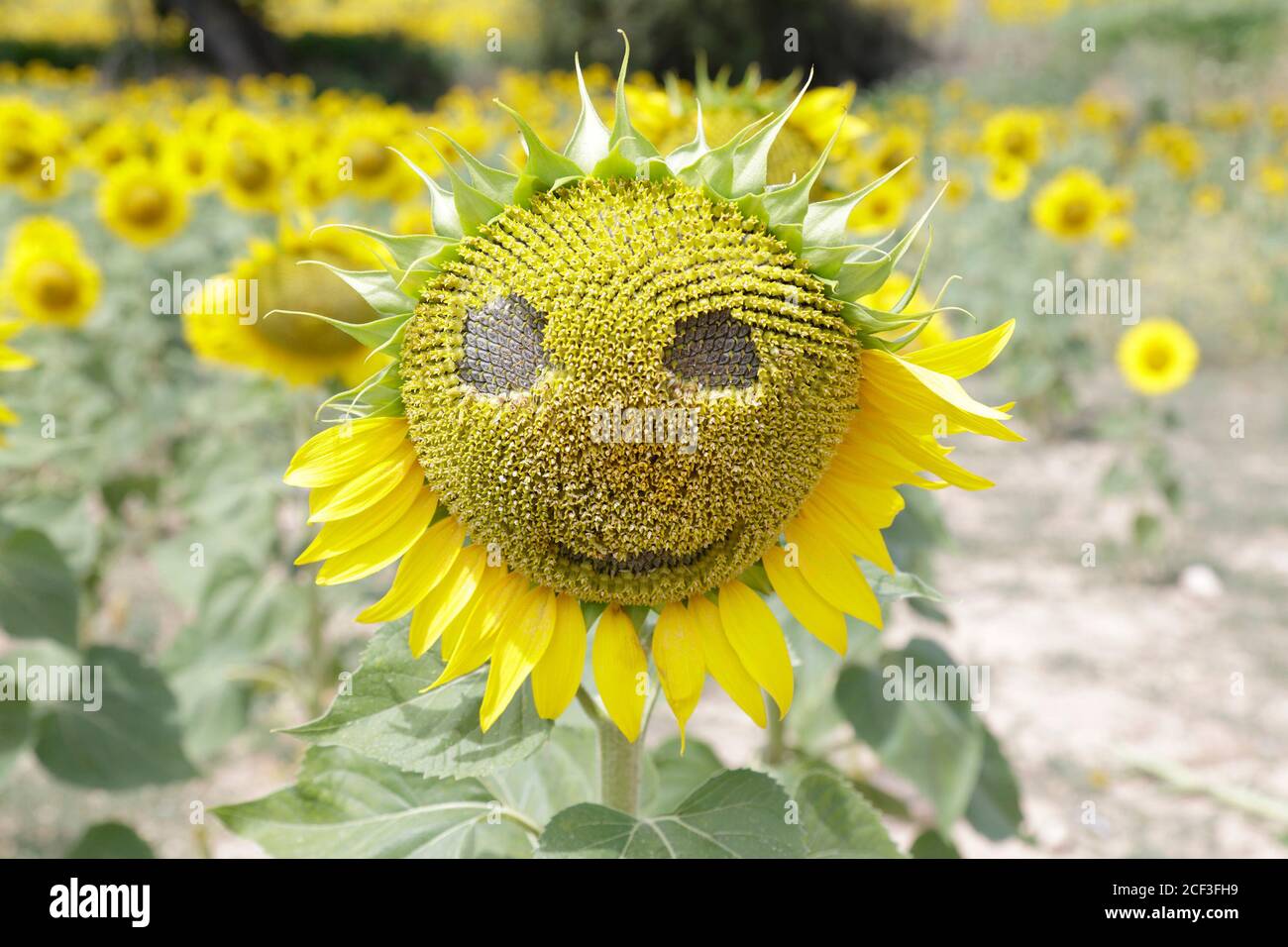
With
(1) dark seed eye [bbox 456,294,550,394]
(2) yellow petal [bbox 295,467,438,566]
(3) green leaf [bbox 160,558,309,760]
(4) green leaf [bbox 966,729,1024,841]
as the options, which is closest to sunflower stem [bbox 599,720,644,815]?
(2) yellow petal [bbox 295,467,438,566]

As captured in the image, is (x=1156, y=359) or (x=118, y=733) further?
(x=1156, y=359)

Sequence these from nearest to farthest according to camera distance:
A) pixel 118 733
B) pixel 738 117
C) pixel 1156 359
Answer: pixel 738 117
pixel 118 733
pixel 1156 359

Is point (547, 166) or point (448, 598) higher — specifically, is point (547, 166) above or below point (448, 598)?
above

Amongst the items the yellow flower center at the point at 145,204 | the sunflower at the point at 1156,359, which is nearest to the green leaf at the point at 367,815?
the yellow flower center at the point at 145,204

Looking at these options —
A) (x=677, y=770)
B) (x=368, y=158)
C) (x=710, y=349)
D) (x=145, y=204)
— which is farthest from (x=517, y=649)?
(x=145, y=204)

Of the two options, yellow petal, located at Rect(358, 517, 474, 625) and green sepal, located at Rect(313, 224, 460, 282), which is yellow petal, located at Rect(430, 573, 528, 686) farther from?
green sepal, located at Rect(313, 224, 460, 282)

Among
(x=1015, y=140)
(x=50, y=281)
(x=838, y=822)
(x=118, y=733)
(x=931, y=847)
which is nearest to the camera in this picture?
(x=838, y=822)

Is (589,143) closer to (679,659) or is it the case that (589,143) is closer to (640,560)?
(640,560)

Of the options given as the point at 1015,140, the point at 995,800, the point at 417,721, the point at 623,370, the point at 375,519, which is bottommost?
the point at 995,800
